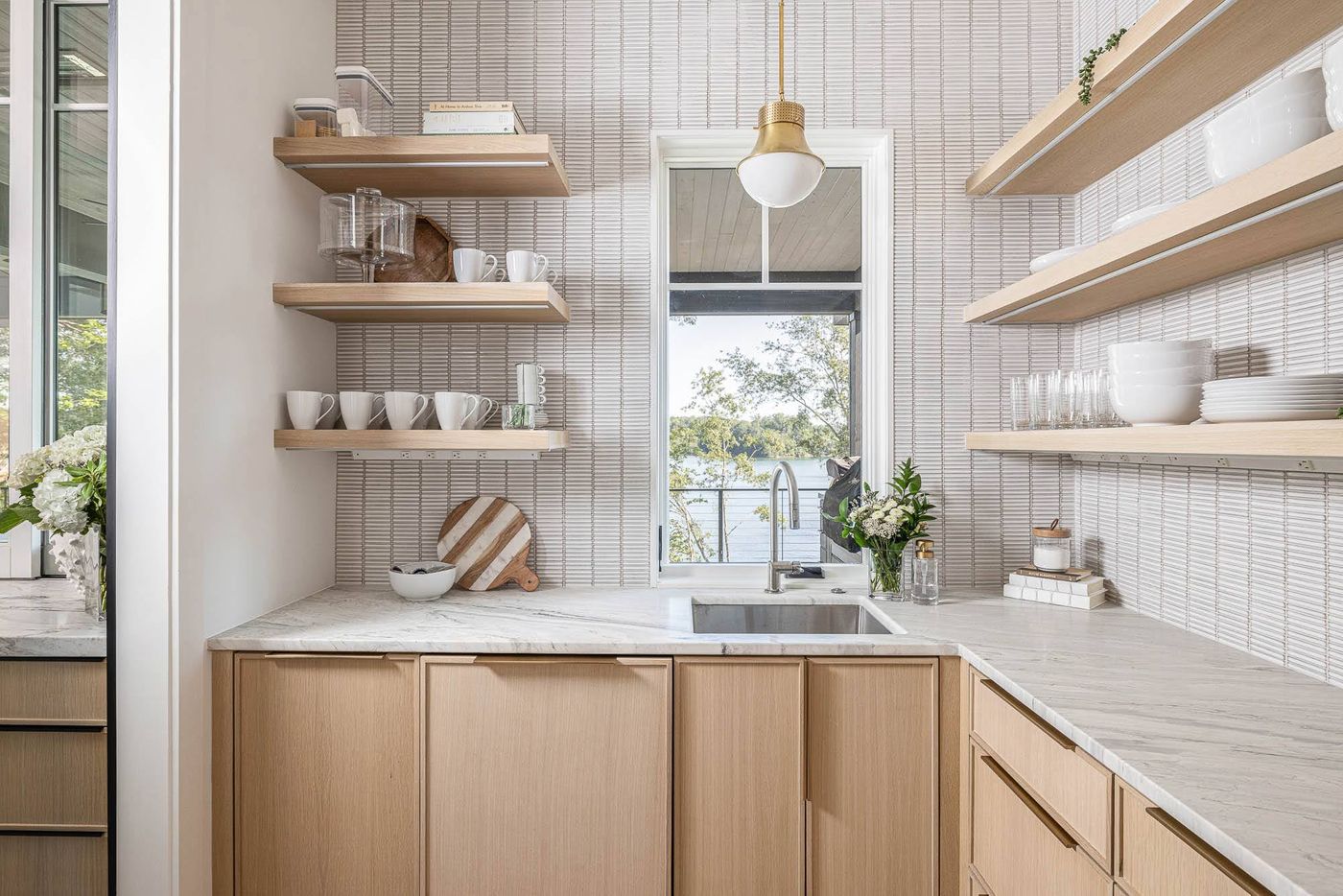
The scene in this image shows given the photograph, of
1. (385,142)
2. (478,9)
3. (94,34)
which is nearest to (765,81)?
(478,9)

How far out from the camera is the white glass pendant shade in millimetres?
1571

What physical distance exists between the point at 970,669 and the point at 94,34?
2.61 metres

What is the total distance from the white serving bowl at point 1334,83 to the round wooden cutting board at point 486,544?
6.75 feet

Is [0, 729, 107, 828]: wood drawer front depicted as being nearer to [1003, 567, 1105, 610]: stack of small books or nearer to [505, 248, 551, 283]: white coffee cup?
[505, 248, 551, 283]: white coffee cup

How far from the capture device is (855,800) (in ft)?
5.50

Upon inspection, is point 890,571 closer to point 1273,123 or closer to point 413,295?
point 1273,123

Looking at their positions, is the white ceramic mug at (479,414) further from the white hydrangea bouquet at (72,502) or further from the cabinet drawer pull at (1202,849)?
the cabinet drawer pull at (1202,849)

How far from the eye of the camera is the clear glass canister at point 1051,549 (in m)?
2.11

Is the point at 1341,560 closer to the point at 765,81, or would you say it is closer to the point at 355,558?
the point at 765,81

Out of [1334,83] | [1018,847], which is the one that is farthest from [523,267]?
[1018,847]

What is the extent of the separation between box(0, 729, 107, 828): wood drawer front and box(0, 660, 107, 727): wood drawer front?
3 cm

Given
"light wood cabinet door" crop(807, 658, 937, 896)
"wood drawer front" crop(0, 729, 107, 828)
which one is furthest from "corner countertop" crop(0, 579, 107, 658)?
"light wood cabinet door" crop(807, 658, 937, 896)

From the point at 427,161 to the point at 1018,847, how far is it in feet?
7.20

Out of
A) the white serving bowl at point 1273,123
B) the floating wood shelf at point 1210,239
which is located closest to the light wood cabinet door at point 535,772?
the floating wood shelf at point 1210,239
